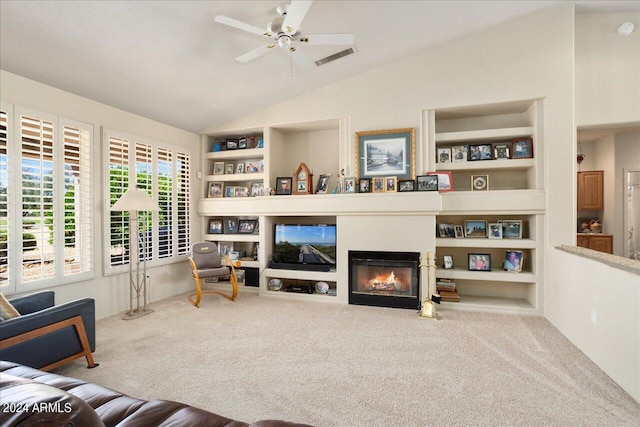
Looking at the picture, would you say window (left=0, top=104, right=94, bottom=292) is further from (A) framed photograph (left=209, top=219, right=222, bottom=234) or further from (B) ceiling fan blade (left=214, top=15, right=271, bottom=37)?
(B) ceiling fan blade (left=214, top=15, right=271, bottom=37)

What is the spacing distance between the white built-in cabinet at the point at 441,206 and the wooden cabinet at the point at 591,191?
235cm

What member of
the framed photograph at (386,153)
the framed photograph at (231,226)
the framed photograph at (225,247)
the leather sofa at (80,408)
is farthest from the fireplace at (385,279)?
the leather sofa at (80,408)

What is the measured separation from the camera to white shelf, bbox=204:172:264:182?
5.25m

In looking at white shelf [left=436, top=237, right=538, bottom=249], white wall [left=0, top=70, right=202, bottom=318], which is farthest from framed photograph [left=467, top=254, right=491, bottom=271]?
white wall [left=0, top=70, right=202, bottom=318]

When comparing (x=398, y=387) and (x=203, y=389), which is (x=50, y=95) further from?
(x=398, y=387)

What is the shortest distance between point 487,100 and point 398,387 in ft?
11.8

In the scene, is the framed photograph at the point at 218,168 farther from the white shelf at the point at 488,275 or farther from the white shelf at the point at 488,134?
the white shelf at the point at 488,275

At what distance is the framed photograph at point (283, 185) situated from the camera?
505cm

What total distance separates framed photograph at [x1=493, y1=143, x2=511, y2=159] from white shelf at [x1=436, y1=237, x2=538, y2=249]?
114 cm

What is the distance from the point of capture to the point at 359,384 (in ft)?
7.81

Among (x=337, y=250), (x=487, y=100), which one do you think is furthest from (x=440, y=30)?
(x=337, y=250)

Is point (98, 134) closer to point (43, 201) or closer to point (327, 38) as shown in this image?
point (43, 201)

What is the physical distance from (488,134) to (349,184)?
76.3 inches

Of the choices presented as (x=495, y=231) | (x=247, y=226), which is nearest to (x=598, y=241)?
(x=495, y=231)
